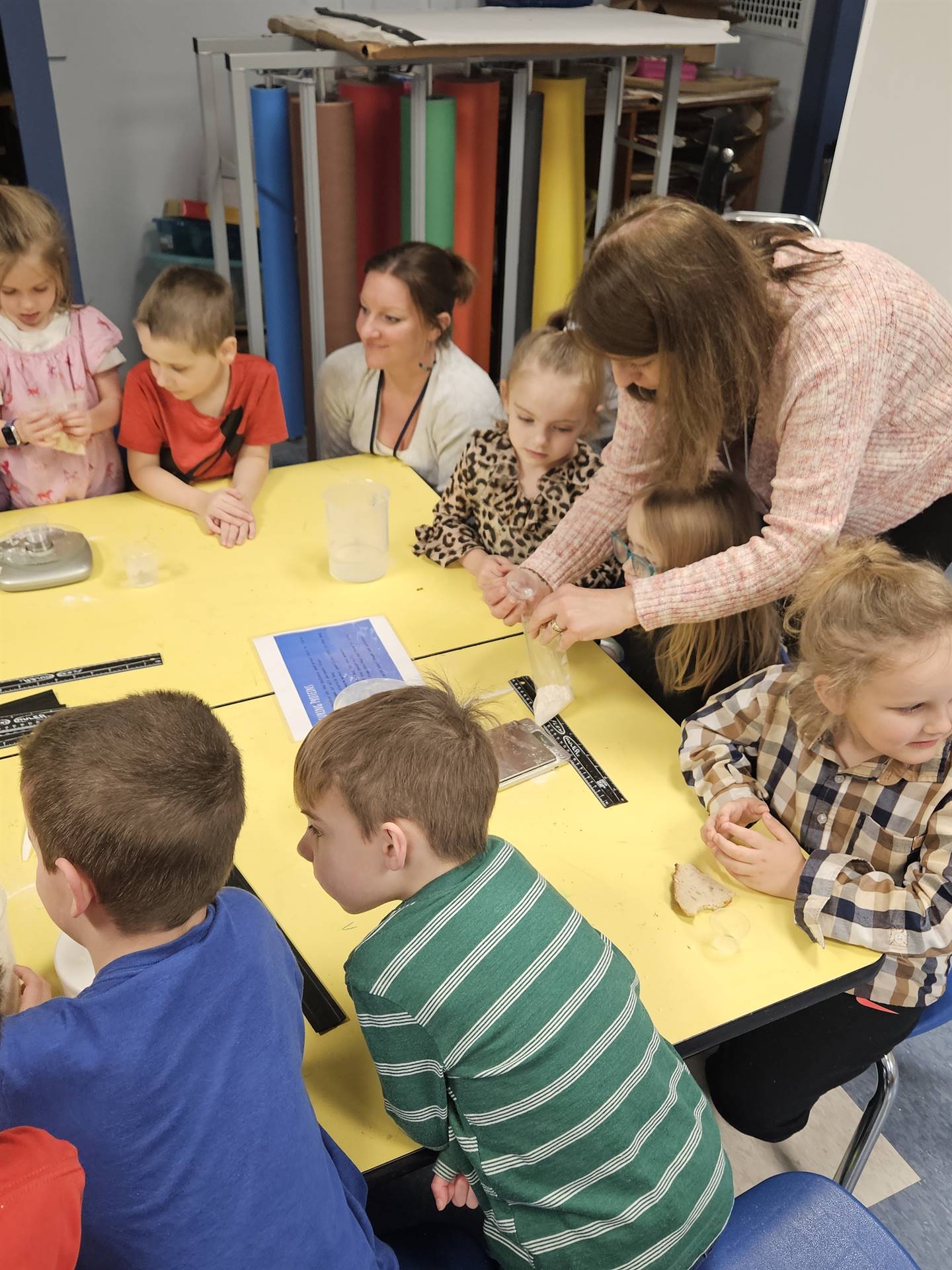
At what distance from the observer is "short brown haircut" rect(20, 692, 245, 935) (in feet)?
3.21

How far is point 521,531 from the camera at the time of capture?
2139 millimetres

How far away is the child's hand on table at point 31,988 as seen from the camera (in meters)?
1.10

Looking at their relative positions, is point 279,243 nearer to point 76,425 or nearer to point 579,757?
point 76,425

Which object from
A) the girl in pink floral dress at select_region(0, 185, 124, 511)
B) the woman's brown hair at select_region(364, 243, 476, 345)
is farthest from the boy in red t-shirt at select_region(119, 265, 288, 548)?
the woman's brown hair at select_region(364, 243, 476, 345)

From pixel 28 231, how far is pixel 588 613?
4.68ft

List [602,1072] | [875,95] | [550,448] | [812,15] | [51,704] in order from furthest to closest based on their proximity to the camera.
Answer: [812,15] < [875,95] < [550,448] < [51,704] < [602,1072]

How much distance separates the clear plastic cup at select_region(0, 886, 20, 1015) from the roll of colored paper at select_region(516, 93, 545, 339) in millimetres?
2931

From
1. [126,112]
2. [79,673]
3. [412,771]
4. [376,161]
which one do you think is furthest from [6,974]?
[126,112]

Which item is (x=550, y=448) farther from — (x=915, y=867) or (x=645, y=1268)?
(x=645, y=1268)

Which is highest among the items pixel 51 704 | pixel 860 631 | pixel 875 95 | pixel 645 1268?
pixel 875 95

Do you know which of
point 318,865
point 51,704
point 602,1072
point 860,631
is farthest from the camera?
point 51,704

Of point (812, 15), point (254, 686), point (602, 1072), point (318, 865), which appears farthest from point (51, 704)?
point (812, 15)

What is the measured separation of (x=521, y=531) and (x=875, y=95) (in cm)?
207

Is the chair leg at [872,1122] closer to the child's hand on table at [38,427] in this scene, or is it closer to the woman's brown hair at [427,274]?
the woman's brown hair at [427,274]
